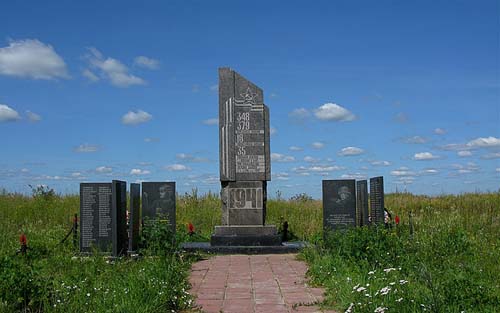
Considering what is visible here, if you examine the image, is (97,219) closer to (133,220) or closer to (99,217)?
(99,217)

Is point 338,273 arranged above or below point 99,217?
below

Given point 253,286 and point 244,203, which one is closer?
point 253,286

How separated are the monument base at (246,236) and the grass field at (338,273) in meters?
1.17

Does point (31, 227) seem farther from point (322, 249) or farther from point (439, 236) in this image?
point (439, 236)

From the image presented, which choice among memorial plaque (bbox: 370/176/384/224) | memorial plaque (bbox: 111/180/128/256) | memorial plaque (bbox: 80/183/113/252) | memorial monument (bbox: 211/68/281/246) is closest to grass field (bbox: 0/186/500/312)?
memorial plaque (bbox: 80/183/113/252)

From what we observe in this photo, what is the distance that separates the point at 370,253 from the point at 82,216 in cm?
664

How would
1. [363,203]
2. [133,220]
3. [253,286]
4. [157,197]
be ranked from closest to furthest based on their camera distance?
1. [253,286]
2. [133,220]
3. [363,203]
4. [157,197]

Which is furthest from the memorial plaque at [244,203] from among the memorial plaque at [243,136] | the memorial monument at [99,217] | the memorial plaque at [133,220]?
the memorial monument at [99,217]

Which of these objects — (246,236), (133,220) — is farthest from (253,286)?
(246,236)

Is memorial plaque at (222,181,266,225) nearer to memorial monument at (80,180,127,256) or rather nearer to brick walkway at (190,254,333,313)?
brick walkway at (190,254,333,313)

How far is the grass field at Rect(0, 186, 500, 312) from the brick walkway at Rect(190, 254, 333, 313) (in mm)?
258

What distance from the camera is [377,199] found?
13438 millimetres

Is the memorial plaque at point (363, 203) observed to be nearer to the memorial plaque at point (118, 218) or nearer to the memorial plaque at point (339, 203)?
the memorial plaque at point (339, 203)

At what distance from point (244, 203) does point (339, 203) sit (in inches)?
91.0
